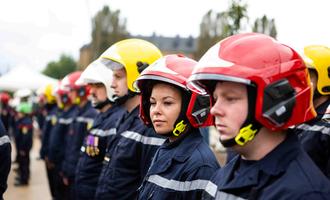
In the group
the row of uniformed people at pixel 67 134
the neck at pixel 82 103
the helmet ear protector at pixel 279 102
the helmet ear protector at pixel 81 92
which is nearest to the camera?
the helmet ear protector at pixel 279 102

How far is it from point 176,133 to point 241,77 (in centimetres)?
124

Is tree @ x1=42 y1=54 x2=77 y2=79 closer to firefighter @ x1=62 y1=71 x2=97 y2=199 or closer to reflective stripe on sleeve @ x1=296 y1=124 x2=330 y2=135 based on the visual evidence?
firefighter @ x1=62 y1=71 x2=97 y2=199

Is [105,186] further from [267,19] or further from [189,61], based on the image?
[267,19]

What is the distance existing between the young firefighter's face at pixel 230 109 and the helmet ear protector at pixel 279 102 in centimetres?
11

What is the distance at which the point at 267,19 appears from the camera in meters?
6.59

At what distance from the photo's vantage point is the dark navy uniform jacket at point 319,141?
12.5 ft

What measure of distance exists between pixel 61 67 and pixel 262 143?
95120 millimetres

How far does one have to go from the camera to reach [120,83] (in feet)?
15.8

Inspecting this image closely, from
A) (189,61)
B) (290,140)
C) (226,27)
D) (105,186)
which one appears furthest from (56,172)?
(290,140)

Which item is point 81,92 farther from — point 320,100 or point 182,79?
point 182,79

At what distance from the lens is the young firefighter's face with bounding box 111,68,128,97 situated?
4.80 meters

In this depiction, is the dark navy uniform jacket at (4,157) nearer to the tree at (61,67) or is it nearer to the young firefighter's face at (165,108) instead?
the young firefighter's face at (165,108)

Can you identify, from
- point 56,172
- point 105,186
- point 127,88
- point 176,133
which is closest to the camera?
point 176,133

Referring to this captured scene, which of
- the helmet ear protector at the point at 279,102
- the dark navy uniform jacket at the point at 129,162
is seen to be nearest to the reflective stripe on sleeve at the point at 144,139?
the dark navy uniform jacket at the point at 129,162
